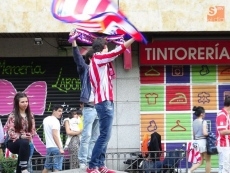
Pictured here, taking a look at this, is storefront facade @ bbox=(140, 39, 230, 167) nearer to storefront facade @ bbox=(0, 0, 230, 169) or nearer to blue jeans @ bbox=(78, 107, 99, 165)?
storefront facade @ bbox=(0, 0, 230, 169)

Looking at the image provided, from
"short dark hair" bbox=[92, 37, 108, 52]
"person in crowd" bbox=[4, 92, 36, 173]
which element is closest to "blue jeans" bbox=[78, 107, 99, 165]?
"person in crowd" bbox=[4, 92, 36, 173]

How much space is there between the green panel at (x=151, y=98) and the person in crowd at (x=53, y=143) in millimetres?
3607

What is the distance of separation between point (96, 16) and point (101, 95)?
3.64ft

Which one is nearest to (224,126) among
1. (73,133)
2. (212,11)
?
(73,133)

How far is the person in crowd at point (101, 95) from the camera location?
8914mm

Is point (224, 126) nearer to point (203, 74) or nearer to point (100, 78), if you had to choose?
point (100, 78)

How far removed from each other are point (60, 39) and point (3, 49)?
56.6 inches

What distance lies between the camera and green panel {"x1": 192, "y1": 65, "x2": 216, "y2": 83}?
56.2ft

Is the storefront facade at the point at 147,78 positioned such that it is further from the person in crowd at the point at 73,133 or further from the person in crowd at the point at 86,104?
the person in crowd at the point at 86,104

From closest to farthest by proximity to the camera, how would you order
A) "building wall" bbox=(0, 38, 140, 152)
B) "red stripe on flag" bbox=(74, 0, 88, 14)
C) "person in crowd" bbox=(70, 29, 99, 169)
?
"person in crowd" bbox=(70, 29, 99, 169)
"red stripe on flag" bbox=(74, 0, 88, 14)
"building wall" bbox=(0, 38, 140, 152)

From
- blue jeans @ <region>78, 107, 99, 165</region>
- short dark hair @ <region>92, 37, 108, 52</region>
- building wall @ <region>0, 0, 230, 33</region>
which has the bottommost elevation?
blue jeans @ <region>78, 107, 99, 165</region>

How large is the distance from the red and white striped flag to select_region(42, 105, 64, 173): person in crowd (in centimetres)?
385

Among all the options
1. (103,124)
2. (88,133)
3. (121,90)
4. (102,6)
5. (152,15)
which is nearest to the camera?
(103,124)

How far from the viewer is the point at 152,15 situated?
1583cm
